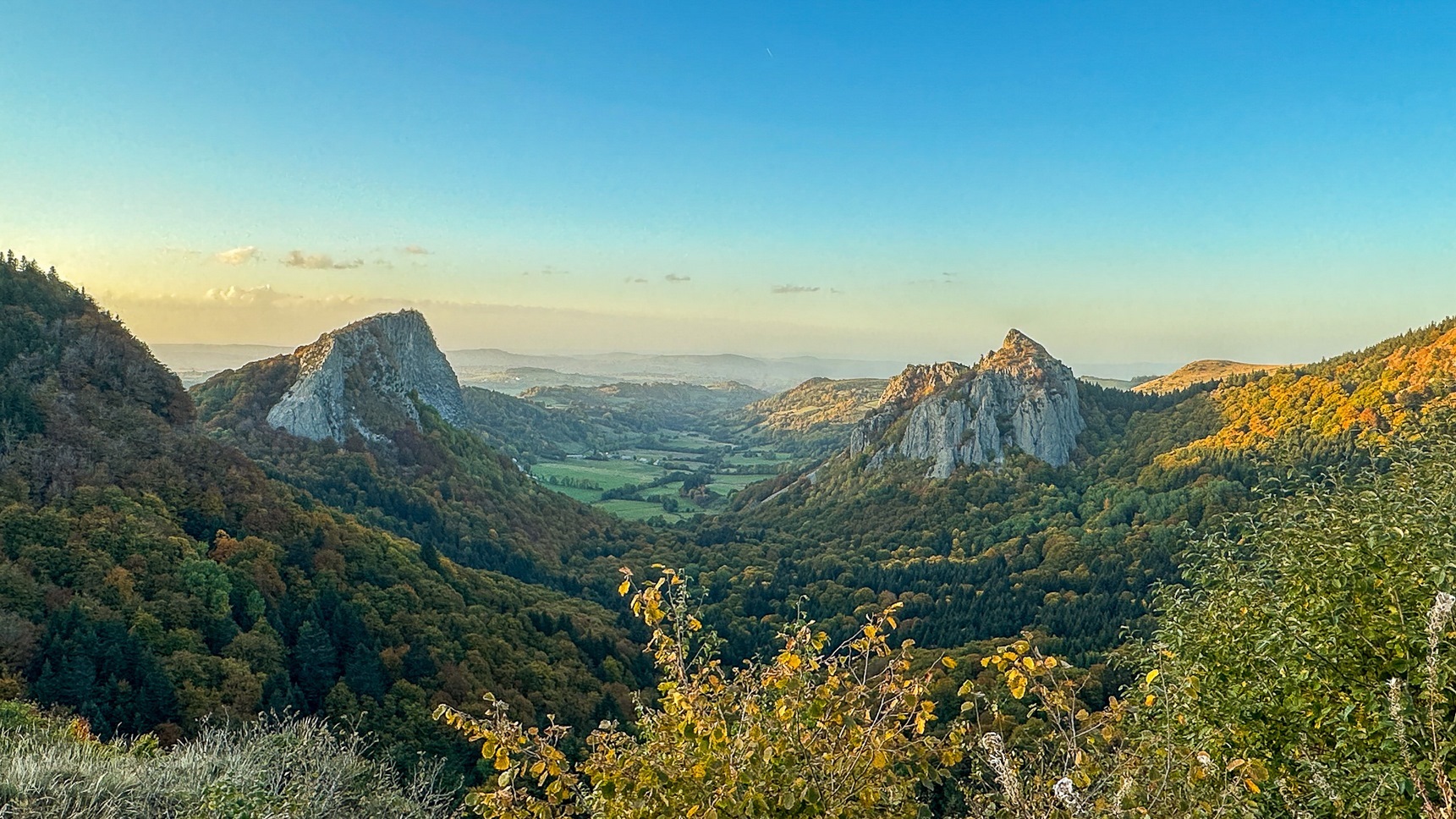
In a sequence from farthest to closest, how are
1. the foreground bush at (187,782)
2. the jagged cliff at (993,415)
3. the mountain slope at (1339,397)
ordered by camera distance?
the jagged cliff at (993,415), the mountain slope at (1339,397), the foreground bush at (187,782)

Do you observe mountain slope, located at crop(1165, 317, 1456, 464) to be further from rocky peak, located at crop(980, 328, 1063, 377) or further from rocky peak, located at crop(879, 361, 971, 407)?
rocky peak, located at crop(879, 361, 971, 407)

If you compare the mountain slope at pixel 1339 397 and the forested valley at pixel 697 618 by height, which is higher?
the mountain slope at pixel 1339 397

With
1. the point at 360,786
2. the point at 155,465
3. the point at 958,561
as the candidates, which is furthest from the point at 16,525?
the point at 958,561

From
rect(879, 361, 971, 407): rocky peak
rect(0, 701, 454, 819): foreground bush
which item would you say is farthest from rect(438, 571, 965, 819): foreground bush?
rect(879, 361, 971, 407): rocky peak

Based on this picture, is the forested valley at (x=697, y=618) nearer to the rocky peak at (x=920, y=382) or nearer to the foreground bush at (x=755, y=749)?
the foreground bush at (x=755, y=749)

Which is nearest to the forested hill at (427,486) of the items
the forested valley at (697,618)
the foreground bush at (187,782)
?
the forested valley at (697,618)

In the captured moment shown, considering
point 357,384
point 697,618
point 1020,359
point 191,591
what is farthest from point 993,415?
point 697,618
